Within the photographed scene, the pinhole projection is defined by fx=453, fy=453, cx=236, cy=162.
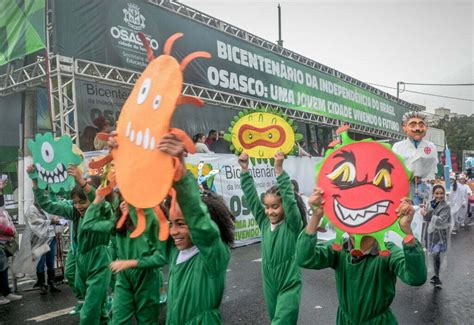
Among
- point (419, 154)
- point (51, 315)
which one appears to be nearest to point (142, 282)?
point (51, 315)

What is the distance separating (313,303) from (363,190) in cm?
337

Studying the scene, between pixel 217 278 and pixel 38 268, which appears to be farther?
pixel 38 268

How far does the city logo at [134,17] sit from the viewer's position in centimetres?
838

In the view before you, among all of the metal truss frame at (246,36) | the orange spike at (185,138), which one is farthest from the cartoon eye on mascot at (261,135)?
the metal truss frame at (246,36)

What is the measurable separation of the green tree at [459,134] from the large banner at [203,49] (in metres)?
30.4

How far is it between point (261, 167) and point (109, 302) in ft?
18.1

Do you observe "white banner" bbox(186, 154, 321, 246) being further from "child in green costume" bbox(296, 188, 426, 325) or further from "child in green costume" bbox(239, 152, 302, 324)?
"child in green costume" bbox(296, 188, 426, 325)

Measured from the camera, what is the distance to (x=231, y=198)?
9.09m

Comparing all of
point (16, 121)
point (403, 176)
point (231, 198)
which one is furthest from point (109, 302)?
point (16, 121)

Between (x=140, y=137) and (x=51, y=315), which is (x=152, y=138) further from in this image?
(x=51, y=315)

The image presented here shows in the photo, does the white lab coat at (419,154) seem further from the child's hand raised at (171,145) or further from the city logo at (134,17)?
the city logo at (134,17)

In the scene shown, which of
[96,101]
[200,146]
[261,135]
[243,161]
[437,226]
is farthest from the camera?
[96,101]

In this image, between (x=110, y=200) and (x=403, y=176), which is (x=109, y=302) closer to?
(x=110, y=200)

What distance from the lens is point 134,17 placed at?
28.0ft
